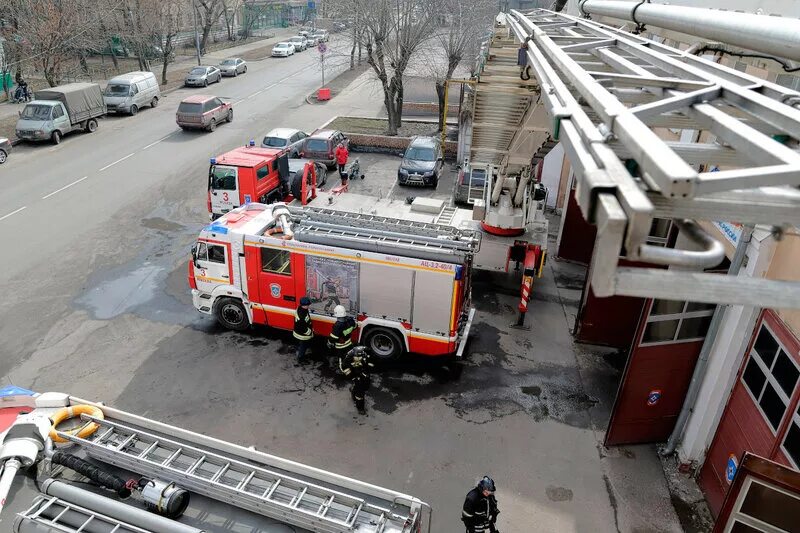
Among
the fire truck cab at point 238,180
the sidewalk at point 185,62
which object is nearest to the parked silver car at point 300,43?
the sidewalk at point 185,62

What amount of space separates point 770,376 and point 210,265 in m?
8.73

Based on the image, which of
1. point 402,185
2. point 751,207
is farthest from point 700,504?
point 402,185

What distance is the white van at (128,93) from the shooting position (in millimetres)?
26406

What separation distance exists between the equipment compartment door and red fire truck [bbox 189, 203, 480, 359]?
2 centimetres

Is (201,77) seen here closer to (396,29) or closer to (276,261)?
(396,29)

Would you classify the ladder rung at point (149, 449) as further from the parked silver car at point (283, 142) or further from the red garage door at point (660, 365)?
the parked silver car at point (283, 142)

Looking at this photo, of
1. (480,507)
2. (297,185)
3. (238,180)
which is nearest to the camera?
(480,507)

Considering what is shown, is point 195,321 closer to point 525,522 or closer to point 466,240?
point 466,240

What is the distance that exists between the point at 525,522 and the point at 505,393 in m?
2.58

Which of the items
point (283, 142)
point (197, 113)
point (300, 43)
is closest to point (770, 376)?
point (283, 142)

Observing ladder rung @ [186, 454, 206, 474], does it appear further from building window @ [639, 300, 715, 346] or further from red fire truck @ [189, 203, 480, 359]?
building window @ [639, 300, 715, 346]

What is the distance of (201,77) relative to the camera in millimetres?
33375

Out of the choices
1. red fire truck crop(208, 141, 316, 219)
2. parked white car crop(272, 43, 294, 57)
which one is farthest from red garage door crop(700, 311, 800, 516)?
parked white car crop(272, 43, 294, 57)

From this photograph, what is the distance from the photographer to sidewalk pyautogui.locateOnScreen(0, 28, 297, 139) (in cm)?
2458
